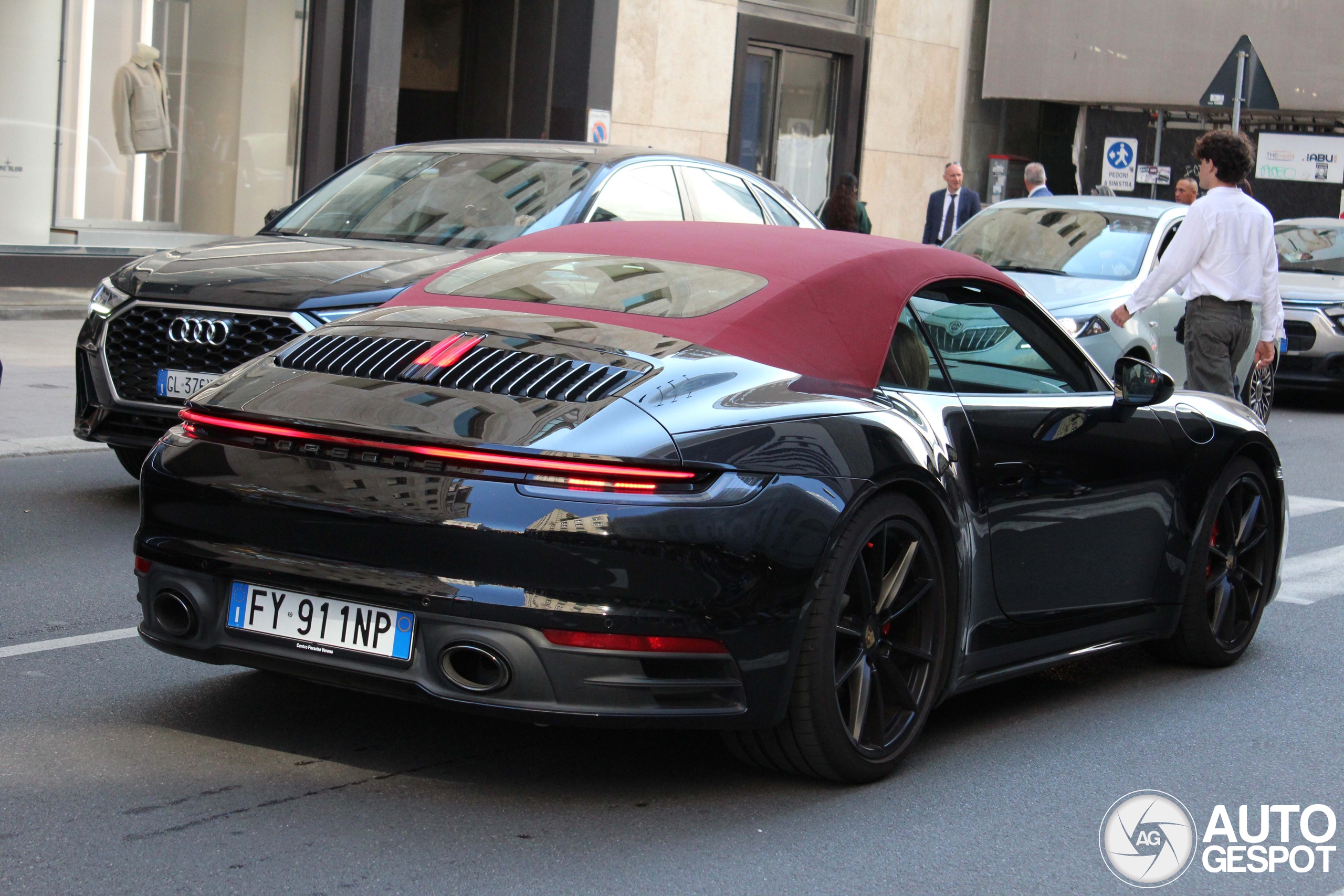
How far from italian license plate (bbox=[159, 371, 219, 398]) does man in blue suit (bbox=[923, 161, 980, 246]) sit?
38.1ft

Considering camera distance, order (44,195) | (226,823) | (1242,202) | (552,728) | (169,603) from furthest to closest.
Answer: (44,195) < (1242,202) < (552,728) < (169,603) < (226,823)

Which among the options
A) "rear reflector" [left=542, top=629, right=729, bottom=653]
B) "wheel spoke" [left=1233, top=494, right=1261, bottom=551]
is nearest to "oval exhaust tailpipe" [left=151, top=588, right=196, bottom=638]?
"rear reflector" [left=542, top=629, right=729, bottom=653]

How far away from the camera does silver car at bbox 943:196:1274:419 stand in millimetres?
11812

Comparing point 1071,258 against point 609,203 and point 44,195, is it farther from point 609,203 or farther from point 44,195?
point 44,195

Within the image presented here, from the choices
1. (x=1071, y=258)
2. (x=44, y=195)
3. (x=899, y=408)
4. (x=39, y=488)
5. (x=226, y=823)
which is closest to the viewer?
(x=226, y=823)

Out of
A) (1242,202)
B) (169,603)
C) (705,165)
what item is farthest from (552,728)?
(1242,202)

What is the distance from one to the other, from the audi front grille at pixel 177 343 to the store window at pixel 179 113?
9.48 meters

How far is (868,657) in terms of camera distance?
14.2 ft

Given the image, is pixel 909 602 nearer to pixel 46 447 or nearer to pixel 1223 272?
pixel 1223 272

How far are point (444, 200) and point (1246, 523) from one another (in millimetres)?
4357

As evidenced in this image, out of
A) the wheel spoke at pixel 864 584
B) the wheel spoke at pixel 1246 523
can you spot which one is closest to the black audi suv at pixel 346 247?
the wheel spoke at pixel 1246 523

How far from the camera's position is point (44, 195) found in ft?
52.4

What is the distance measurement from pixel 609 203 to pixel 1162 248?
5853mm

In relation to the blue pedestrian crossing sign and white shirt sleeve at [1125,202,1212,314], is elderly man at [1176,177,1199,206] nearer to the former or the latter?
white shirt sleeve at [1125,202,1212,314]
